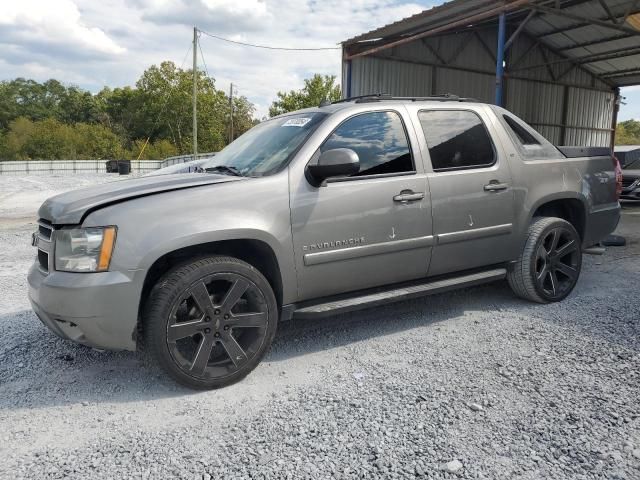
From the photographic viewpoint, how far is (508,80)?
73.0 ft

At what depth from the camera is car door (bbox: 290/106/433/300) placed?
3227 mm

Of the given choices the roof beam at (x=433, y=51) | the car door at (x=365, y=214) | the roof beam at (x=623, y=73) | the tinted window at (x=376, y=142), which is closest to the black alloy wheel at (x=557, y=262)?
the car door at (x=365, y=214)

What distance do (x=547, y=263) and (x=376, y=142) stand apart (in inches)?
77.9

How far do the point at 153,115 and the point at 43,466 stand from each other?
62159 mm

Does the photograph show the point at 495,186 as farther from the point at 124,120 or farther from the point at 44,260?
the point at 124,120

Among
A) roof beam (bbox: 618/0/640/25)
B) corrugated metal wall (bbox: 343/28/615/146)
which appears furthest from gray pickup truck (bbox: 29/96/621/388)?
corrugated metal wall (bbox: 343/28/615/146)

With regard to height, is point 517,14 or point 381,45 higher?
point 517,14

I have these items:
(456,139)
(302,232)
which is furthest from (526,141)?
(302,232)

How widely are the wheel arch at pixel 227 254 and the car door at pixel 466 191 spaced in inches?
48.7

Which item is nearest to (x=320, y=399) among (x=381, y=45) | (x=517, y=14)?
(x=381, y=45)

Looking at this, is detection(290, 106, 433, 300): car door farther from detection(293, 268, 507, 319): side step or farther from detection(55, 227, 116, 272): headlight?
detection(55, 227, 116, 272): headlight

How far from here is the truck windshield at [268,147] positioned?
338 centimetres

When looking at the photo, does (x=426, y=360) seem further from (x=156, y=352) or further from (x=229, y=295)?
(x=156, y=352)

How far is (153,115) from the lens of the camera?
59.6m
